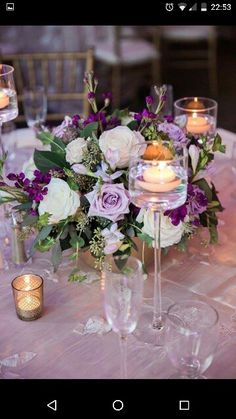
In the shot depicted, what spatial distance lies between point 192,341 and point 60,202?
413 mm

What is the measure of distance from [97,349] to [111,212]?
0.84ft

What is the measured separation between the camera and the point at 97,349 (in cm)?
117

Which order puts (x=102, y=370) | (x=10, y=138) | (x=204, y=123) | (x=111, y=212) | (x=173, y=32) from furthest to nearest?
1. (x=173, y=32)
2. (x=10, y=138)
3. (x=204, y=123)
4. (x=111, y=212)
5. (x=102, y=370)

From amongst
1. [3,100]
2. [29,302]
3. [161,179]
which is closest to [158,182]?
[161,179]

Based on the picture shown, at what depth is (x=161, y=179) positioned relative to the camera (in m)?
1.14

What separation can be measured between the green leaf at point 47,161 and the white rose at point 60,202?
100 mm

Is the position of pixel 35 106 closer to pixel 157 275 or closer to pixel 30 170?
pixel 30 170

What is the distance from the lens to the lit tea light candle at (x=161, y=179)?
1.14m

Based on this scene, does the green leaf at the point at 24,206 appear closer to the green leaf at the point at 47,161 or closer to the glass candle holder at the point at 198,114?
the green leaf at the point at 47,161

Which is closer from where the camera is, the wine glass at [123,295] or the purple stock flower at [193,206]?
the wine glass at [123,295]

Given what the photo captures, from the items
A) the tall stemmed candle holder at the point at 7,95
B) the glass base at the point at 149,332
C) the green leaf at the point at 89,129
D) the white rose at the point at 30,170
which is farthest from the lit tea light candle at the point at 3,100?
the glass base at the point at 149,332

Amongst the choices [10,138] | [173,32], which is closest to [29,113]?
[10,138]

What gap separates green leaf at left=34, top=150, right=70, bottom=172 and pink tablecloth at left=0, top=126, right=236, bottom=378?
224mm
